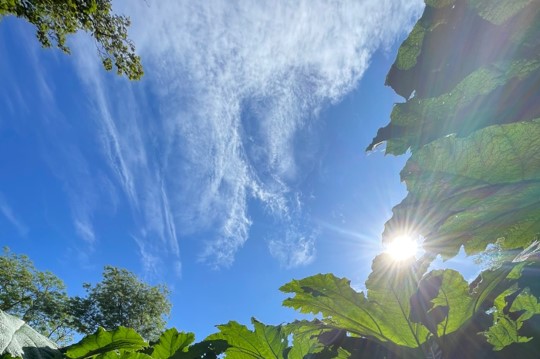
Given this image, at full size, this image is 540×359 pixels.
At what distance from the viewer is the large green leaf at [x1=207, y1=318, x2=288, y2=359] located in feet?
3.76

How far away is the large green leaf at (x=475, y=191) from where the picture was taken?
79 centimetres

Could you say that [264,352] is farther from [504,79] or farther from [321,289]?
[504,79]

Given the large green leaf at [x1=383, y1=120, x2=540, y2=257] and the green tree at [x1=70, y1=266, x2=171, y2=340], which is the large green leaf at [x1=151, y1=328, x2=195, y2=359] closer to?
the large green leaf at [x1=383, y1=120, x2=540, y2=257]

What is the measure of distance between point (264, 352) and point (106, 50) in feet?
40.1

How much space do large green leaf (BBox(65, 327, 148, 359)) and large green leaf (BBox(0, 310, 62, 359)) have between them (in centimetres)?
10

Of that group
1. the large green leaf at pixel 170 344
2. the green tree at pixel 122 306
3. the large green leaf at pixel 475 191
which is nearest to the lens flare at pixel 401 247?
the large green leaf at pixel 475 191

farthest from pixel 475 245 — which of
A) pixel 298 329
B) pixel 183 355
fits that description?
→ pixel 183 355

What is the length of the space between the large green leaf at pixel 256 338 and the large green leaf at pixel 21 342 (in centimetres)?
58

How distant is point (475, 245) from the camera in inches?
38.0

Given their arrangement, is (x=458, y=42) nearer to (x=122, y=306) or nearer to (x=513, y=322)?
(x=513, y=322)

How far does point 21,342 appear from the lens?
1062 millimetres

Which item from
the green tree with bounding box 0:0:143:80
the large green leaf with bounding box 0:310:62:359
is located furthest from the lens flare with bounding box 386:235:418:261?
the green tree with bounding box 0:0:143:80

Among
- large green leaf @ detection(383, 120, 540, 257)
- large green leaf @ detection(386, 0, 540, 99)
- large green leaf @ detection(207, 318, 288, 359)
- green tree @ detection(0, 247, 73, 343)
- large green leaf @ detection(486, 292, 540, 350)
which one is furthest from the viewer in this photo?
green tree @ detection(0, 247, 73, 343)

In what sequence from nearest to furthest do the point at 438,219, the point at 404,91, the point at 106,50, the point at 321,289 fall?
1. the point at 438,219
2. the point at 321,289
3. the point at 404,91
4. the point at 106,50
